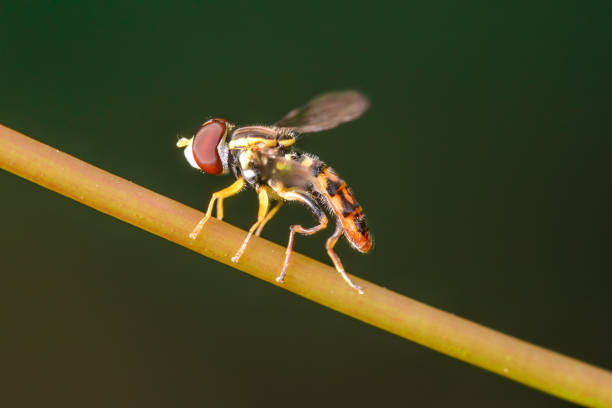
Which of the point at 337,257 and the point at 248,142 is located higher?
the point at 248,142

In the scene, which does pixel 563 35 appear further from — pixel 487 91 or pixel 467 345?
pixel 467 345

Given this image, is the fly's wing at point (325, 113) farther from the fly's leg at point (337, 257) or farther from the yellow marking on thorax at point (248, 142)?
the fly's leg at point (337, 257)

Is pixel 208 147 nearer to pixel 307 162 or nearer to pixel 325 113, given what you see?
pixel 307 162

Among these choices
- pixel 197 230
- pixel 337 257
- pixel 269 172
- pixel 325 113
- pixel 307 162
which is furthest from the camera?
pixel 325 113

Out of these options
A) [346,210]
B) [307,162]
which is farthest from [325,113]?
[346,210]

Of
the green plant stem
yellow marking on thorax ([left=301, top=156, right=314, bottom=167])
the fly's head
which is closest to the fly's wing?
yellow marking on thorax ([left=301, top=156, right=314, bottom=167])

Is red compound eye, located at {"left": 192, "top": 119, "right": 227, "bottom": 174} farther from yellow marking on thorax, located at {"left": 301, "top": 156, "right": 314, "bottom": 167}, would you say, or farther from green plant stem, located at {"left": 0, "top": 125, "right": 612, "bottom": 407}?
green plant stem, located at {"left": 0, "top": 125, "right": 612, "bottom": 407}

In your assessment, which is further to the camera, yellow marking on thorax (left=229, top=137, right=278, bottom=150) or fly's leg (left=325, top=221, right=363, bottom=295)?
yellow marking on thorax (left=229, top=137, right=278, bottom=150)

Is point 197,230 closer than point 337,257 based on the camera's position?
Yes
